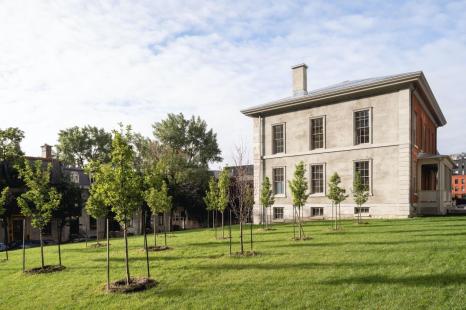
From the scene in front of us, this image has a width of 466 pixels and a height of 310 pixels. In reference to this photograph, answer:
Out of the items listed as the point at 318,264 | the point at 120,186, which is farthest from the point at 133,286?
the point at 318,264

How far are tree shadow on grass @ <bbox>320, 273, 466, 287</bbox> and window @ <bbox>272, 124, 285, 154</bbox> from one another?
23618mm

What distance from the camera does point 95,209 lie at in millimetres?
16344

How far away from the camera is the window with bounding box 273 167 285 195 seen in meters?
32.1

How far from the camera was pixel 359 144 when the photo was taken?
1097 inches

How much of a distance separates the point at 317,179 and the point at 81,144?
3852 centimetres

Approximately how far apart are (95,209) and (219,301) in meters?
9.91

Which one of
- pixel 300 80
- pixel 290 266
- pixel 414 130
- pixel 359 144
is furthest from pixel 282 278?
pixel 300 80

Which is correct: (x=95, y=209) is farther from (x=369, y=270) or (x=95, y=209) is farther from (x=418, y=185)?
(x=418, y=185)

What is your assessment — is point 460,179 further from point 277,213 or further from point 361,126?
point 277,213

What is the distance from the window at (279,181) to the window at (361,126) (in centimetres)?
718

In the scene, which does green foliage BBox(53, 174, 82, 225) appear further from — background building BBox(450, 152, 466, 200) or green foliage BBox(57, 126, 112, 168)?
background building BBox(450, 152, 466, 200)

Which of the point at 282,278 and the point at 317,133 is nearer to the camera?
the point at 282,278

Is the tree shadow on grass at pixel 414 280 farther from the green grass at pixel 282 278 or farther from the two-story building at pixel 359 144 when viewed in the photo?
the two-story building at pixel 359 144

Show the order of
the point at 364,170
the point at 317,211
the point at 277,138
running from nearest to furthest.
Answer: the point at 364,170
the point at 317,211
the point at 277,138
